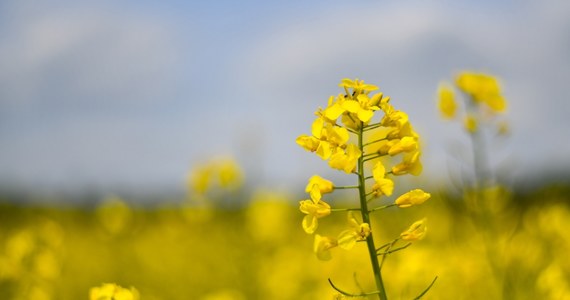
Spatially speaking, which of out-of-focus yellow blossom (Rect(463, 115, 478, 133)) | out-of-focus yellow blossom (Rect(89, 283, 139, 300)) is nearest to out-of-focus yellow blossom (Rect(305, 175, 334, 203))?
out-of-focus yellow blossom (Rect(89, 283, 139, 300))

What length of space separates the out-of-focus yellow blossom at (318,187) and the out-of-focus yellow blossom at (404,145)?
16 centimetres

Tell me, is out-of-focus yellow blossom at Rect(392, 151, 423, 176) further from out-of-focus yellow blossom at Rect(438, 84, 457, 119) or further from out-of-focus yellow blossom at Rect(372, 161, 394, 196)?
out-of-focus yellow blossom at Rect(438, 84, 457, 119)

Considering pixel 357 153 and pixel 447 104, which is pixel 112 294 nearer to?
pixel 357 153

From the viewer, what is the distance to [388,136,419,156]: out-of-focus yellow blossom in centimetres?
169

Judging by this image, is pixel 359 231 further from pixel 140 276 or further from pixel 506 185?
pixel 140 276

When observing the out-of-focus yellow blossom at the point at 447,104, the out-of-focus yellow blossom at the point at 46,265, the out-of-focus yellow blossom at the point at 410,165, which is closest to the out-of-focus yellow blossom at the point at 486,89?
the out-of-focus yellow blossom at the point at 447,104

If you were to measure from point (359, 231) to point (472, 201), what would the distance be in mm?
1826

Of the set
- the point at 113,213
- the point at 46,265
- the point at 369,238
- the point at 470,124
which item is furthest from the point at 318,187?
the point at 113,213

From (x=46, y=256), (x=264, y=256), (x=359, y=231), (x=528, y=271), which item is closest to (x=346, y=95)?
(x=359, y=231)

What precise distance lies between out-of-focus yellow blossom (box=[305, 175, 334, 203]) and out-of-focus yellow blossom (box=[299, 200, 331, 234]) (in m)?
0.01

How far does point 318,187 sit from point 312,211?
2.2 inches

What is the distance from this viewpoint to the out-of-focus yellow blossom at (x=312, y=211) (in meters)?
1.71

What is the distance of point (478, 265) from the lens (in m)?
3.93

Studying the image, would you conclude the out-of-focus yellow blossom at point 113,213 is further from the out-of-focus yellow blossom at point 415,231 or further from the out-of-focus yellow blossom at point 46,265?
the out-of-focus yellow blossom at point 415,231
